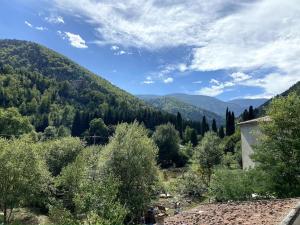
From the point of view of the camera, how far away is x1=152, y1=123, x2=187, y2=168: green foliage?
106 metres

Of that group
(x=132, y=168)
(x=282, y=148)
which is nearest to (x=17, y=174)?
(x=132, y=168)

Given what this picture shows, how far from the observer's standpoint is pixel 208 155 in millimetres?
60062

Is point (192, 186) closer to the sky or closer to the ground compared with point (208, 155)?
closer to the ground

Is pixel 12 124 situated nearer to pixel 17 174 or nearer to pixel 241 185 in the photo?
pixel 17 174

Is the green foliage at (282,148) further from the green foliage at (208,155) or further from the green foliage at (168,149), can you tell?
the green foliage at (168,149)

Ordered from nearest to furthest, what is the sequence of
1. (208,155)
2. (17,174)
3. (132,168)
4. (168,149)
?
(132,168) < (17,174) < (208,155) < (168,149)

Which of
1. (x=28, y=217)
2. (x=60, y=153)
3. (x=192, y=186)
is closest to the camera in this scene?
(x=28, y=217)

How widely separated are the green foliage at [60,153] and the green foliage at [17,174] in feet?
51.5

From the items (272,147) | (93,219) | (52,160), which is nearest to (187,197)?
(52,160)

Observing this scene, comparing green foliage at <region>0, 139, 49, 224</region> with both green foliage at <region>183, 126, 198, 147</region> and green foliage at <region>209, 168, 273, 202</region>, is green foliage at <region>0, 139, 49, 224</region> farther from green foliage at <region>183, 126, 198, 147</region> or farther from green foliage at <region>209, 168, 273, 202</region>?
green foliage at <region>183, 126, 198, 147</region>

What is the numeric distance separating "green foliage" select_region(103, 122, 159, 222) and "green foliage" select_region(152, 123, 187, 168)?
7268cm

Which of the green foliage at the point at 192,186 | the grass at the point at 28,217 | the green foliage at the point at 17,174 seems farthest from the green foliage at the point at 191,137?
the green foliage at the point at 17,174

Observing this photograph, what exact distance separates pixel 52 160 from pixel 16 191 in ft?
59.8

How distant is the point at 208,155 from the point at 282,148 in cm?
3548
